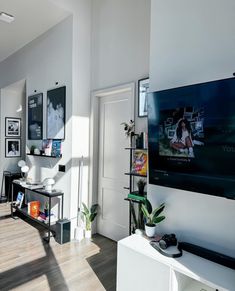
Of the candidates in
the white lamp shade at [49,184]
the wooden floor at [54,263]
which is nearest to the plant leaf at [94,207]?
the wooden floor at [54,263]

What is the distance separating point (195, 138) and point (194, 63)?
0.66 metres

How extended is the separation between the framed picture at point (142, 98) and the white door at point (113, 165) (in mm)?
171

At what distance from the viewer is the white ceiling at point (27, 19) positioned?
3148 millimetres

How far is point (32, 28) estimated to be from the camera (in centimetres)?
380

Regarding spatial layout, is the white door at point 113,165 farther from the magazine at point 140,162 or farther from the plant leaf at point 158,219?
the plant leaf at point 158,219

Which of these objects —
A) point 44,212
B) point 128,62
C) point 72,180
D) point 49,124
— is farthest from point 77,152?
point 128,62

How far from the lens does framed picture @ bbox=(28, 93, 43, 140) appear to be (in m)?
4.07

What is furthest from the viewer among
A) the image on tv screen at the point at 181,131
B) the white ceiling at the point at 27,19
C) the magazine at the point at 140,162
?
the white ceiling at the point at 27,19

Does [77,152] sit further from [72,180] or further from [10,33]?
[10,33]

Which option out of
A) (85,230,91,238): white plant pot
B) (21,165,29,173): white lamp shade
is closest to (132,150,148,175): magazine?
(85,230,91,238): white plant pot

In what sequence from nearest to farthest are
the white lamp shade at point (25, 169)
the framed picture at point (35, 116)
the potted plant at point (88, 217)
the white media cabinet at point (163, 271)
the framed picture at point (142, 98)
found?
the white media cabinet at point (163, 271) → the framed picture at point (142, 98) → the potted plant at point (88, 217) → the framed picture at point (35, 116) → the white lamp shade at point (25, 169)

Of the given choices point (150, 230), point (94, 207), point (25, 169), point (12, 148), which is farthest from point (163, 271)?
point (12, 148)

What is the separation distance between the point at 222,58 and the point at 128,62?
1.50 m

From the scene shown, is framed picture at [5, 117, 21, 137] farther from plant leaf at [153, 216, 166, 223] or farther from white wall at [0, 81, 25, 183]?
plant leaf at [153, 216, 166, 223]
